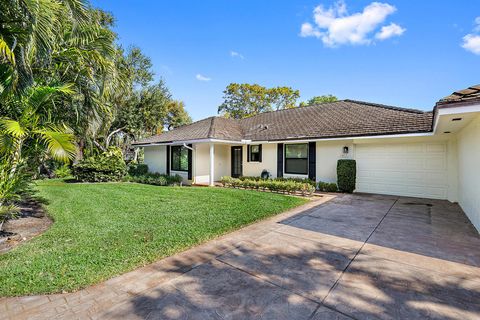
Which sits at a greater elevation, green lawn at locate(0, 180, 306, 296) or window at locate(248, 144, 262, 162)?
window at locate(248, 144, 262, 162)

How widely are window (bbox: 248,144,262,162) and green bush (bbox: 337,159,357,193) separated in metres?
4.82

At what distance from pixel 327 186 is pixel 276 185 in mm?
2435

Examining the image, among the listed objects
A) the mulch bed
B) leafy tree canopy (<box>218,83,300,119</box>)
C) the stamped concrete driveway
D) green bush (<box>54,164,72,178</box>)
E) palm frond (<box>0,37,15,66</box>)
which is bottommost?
the stamped concrete driveway

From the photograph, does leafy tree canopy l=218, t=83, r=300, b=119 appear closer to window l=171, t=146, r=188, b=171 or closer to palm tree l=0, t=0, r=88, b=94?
window l=171, t=146, r=188, b=171

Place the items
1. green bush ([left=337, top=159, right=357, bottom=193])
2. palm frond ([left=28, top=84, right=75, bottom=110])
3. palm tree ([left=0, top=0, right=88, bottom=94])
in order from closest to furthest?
palm tree ([left=0, top=0, right=88, bottom=94]), palm frond ([left=28, top=84, right=75, bottom=110]), green bush ([left=337, top=159, right=357, bottom=193])

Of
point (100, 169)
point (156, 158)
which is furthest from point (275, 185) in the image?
point (100, 169)

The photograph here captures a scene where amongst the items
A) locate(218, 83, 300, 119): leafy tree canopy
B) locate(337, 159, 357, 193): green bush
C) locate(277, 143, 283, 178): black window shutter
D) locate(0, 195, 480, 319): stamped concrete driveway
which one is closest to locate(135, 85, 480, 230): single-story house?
locate(277, 143, 283, 178): black window shutter

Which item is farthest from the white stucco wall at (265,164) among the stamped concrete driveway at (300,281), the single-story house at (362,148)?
the stamped concrete driveway at (300,281)

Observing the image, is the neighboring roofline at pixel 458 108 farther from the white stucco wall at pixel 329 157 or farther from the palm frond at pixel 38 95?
the palm frond at pixel 38 95

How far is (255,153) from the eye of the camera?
14.2 m

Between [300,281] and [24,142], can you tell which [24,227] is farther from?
[300,281]

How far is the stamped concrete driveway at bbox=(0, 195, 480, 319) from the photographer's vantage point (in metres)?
2.58

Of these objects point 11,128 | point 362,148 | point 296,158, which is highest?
point 362,148

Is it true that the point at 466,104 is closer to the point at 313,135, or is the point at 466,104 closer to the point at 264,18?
the point at 313,135
